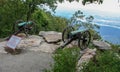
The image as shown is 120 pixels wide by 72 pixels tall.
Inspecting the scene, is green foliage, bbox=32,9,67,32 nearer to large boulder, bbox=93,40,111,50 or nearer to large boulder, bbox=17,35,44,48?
large boulder, bbox=17,35,44,48

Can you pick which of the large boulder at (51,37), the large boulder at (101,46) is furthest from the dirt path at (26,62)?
the large boulder at (101,46)

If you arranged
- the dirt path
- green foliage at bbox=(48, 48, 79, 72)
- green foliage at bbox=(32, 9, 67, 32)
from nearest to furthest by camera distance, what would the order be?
green foliage at bbox=(48, 48, 79, 72)
the dirt path
green foliage at bbox=(32, 9, 67, 32)

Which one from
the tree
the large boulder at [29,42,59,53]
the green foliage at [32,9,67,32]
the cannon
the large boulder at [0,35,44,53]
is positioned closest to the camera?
the cannon

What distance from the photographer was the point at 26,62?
9.47 meters

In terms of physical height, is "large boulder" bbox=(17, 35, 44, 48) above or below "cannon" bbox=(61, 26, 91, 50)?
below

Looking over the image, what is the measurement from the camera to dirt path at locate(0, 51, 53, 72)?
874 cm

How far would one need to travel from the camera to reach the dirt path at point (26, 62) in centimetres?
874

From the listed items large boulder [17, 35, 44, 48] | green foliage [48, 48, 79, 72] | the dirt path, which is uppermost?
green foliage [48, 48, 79, 72]

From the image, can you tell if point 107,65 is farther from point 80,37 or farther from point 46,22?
point 46,22

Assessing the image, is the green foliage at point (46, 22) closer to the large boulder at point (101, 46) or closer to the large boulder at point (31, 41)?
the large boulder at point (31, 41)

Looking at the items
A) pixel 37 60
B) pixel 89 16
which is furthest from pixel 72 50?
pixel 89 16

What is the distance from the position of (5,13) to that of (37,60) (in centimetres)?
525

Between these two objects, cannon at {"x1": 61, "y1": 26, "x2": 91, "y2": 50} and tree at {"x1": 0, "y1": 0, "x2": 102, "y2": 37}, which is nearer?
cannon at {"x1": 61, "y1": 26, "x2": 91, "y2": 50}

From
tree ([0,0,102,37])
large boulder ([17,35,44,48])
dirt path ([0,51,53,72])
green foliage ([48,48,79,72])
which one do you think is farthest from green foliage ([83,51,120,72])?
tree ([0,0,102,37])
